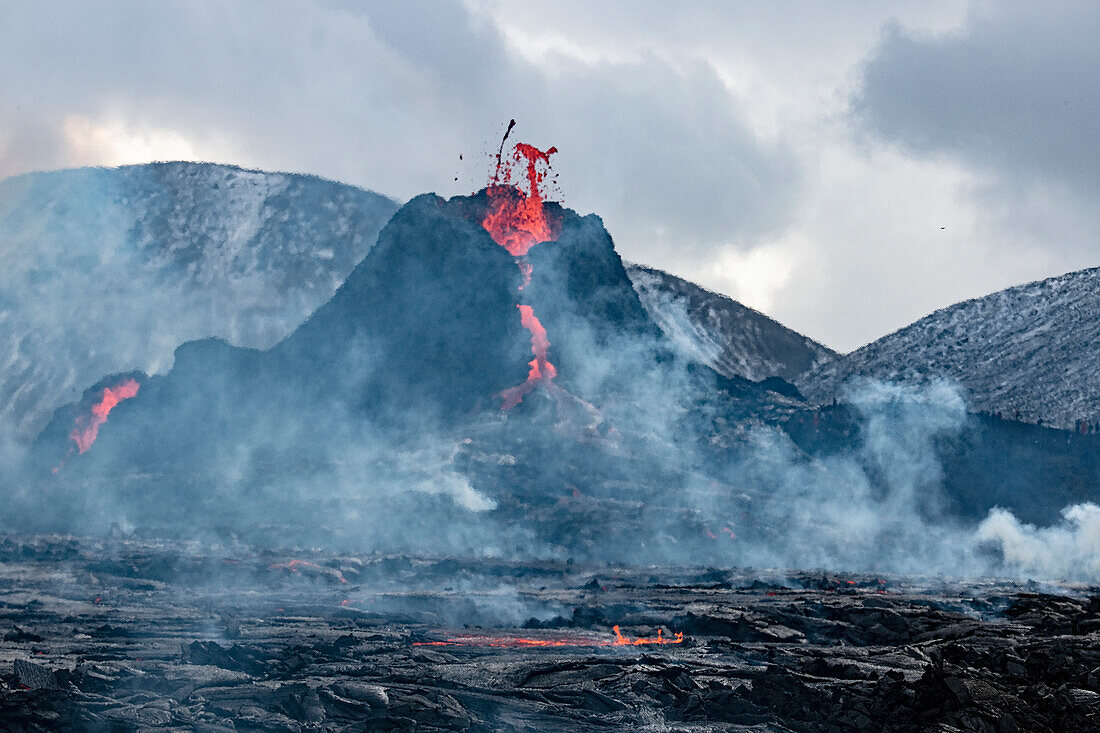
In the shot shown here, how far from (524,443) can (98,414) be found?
6490 centimetres

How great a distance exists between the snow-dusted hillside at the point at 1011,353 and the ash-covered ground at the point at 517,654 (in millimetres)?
79482

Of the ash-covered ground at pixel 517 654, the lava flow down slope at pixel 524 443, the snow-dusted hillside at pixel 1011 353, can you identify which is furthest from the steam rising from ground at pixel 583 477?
the ash-covered ground at pixel 517 654

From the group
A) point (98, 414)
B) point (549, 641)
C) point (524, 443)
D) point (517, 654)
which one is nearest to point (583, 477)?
point (524, 443)

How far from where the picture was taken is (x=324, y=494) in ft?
359

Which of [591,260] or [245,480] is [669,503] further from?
[591,260]

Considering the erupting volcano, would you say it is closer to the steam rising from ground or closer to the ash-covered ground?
the steam rising from ground

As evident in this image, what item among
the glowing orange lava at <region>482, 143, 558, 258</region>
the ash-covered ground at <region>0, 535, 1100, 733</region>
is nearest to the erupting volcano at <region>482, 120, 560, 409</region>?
the glowing orange lava at <region>482, 143, 558, 258</region>

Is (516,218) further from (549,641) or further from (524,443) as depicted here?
(549,641)

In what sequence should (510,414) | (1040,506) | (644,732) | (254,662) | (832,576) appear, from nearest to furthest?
(644,732) → (254,662) → (832,576) → (1040,506) → (510,414)

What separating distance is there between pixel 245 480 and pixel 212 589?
55106 millimetres

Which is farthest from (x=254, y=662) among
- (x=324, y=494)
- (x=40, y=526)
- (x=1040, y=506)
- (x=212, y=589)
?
(x=1040, y=506)

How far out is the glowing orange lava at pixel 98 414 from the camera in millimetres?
146000

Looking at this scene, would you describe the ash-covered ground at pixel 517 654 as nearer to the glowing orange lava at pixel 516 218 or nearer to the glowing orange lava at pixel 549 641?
the glowing orange lava at pixel 549 641

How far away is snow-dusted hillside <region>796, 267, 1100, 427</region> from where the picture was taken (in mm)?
144500
